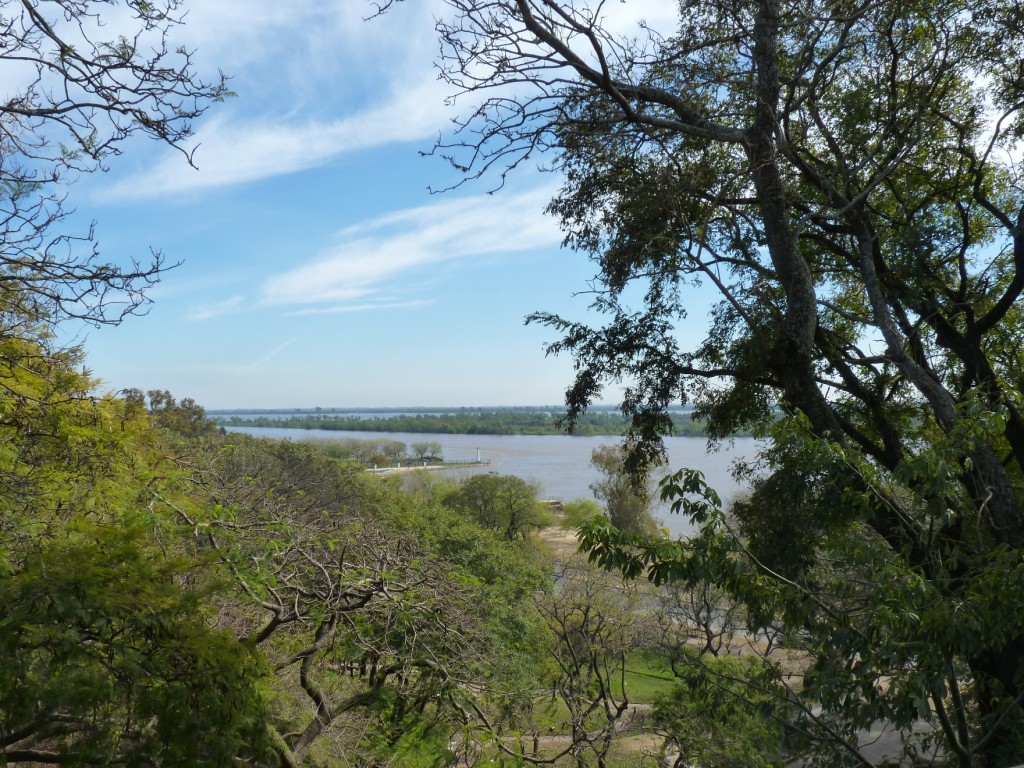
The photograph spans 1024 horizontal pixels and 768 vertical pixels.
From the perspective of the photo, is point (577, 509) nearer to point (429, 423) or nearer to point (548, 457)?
point (548, 457)

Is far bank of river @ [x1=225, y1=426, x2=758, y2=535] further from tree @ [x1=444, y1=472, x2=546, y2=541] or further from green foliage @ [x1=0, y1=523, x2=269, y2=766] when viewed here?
green foliage @ [x1=0, y1=523, x2=269, y2=766]

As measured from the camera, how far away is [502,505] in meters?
24.1

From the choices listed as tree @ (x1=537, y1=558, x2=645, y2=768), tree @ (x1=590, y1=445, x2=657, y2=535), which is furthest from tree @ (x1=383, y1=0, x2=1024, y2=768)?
tree @ (x1=590, y1=445, x2=657, y2=535)

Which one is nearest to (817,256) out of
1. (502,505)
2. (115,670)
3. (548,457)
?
(115,670)

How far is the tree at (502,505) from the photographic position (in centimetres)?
2402

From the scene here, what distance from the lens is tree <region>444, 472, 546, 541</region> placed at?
24016 millimetres

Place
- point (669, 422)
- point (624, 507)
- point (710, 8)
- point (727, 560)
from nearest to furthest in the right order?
1. point (727, 560)
2. point (710, 8)
3. point (669, 422)
4. point (624, 507)

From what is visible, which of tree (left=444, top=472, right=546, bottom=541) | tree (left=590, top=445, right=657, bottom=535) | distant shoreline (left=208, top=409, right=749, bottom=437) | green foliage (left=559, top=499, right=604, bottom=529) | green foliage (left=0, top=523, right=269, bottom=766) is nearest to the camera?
green foliage (left=0, top=523, right=269, bottom=766)

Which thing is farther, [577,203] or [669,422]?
[669,422]

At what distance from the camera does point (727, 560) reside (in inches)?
141

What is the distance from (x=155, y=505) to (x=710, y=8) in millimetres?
6576

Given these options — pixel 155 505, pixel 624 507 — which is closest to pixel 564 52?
pixel 155 505

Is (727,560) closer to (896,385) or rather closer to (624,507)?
(896,385)

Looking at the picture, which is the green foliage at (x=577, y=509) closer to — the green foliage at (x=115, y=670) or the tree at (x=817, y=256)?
the tree at (x=817, y=256)
